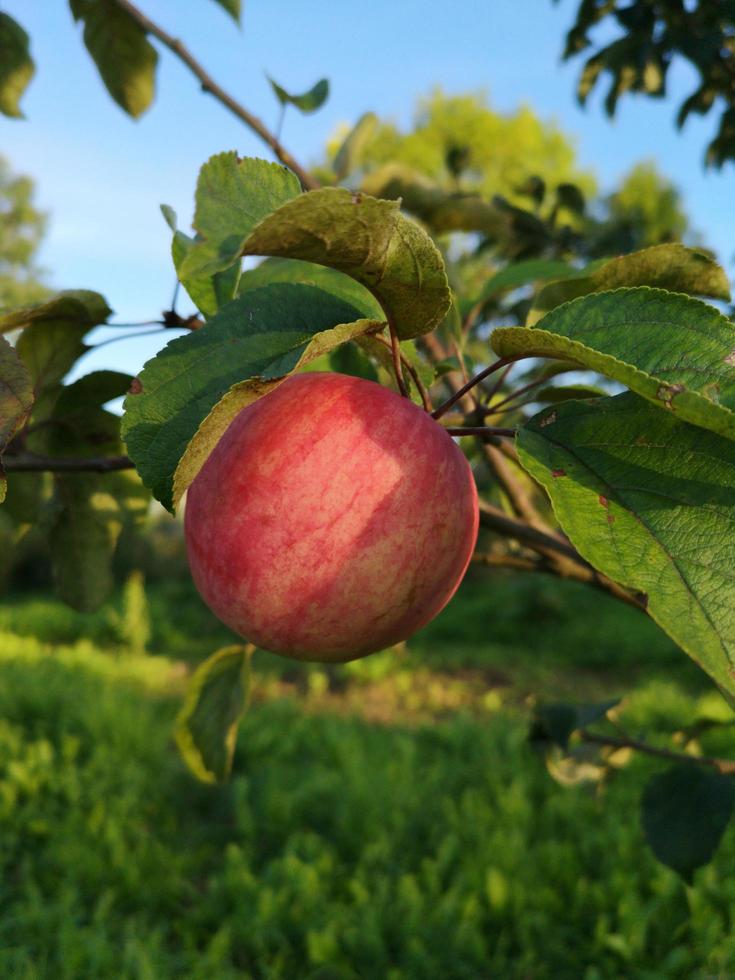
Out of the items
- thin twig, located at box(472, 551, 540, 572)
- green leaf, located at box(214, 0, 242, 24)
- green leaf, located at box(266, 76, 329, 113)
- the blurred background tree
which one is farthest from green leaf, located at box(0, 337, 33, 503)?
the blurred background tree

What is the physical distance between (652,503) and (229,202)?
0.27m

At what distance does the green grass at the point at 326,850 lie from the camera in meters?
2.31

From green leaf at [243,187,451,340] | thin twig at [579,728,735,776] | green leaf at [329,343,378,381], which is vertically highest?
green leaf at [329,343,378,381]

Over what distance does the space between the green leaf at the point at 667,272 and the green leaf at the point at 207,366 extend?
0.16 meters

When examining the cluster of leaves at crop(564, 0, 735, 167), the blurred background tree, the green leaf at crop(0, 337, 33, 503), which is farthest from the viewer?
the blurred background tree

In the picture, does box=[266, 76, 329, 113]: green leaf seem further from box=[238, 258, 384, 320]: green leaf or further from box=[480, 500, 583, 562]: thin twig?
box=[480, 500, 583, 562]: thin twig

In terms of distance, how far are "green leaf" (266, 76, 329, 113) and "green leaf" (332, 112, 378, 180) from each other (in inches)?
8.4

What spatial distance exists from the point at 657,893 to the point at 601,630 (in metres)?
4.45

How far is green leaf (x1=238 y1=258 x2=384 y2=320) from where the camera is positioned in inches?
22.7

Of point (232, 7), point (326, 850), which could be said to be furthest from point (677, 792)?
point (326, 850)

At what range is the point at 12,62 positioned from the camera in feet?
4.09

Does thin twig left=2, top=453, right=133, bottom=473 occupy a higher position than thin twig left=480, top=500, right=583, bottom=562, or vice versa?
thin twig left=2, top=453, right=133, bottom=473

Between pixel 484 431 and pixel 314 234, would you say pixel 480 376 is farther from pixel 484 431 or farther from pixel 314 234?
pixel 314 234

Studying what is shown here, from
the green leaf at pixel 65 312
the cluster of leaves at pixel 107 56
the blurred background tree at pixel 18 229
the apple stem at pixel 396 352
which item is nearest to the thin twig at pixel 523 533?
the apple stem at pixel 396 352
